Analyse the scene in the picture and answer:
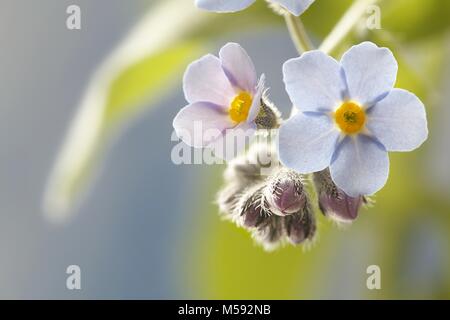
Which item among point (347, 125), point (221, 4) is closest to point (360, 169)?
point (347, 125)

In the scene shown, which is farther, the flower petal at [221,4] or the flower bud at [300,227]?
the flower bud at [300,227]

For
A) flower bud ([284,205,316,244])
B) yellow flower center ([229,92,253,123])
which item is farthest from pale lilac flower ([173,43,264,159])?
flower bud ([284,205,316,244])

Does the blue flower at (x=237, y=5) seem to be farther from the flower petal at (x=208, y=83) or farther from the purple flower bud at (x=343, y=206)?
the purple flower bud at (x=343, y=206)

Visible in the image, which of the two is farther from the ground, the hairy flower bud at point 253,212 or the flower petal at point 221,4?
the flower petal at point 221,4

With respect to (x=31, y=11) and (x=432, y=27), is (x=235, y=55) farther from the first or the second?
(x=31, y=11)

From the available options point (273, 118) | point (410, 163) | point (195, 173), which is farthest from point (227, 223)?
point (273, 118)

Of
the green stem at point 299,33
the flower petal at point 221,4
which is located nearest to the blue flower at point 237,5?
the flower petal at point 221,4
